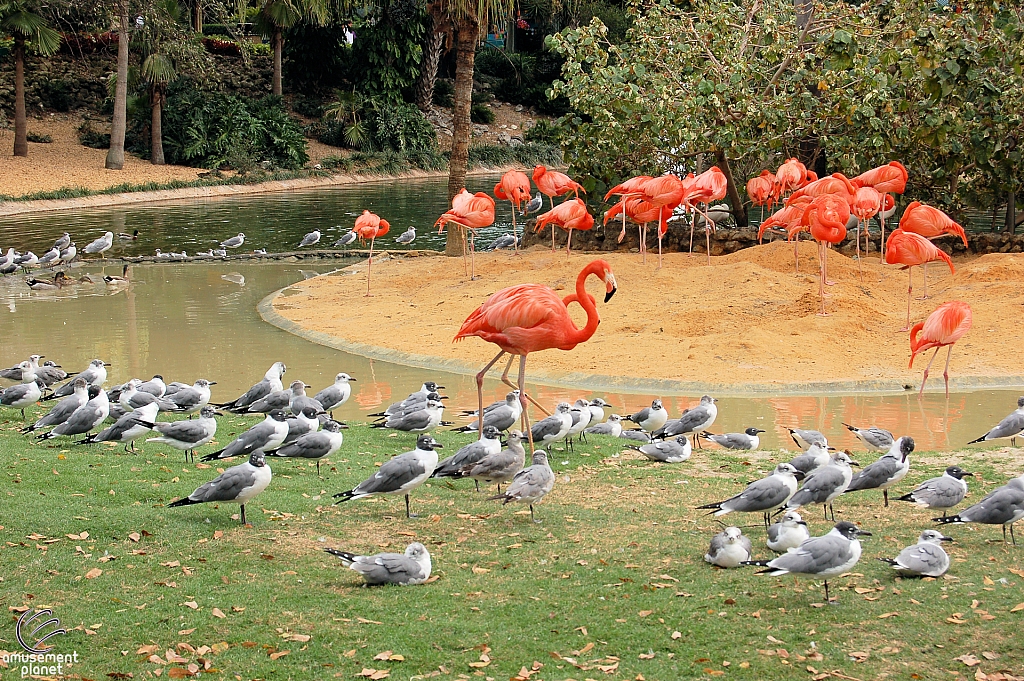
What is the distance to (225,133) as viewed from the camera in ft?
138

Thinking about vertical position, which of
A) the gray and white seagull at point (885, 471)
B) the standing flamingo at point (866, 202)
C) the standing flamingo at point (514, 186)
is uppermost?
the standing flamingo at point (866, 202)

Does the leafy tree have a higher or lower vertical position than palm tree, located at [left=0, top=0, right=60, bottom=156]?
lower

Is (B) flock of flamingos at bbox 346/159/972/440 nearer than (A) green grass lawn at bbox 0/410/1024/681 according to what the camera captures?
No

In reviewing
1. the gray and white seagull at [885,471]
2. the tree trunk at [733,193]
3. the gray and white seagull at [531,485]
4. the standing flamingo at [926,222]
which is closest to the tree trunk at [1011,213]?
the standing flamingo at [926,222]

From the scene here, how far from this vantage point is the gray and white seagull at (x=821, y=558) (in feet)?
18.6

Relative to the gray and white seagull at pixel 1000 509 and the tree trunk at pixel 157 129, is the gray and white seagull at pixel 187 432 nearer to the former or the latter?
the gray and white seagull at pixel 1000 509

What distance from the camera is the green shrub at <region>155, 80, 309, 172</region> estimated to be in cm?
4156

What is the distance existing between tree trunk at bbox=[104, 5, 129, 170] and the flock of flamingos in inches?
760

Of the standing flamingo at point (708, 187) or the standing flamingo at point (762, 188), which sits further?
the standing flamingo at point (762, 188)

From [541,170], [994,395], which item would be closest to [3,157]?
[541,170]
